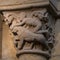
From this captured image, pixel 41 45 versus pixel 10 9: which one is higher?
pixel 10 9

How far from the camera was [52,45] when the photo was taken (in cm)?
214

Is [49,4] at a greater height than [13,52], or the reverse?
[49,4]

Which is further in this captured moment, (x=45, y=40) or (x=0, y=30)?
(x=0, y=30)

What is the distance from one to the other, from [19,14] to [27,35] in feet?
0.49

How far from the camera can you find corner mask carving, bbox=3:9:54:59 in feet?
6.80

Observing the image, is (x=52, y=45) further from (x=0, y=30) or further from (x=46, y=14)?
(x=0, y=30)

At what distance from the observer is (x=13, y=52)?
2.18 meters

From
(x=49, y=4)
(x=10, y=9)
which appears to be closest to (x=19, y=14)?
(x=10, y=9)

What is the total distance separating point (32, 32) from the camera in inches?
81.8

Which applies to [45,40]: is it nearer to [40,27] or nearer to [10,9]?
[40,27]

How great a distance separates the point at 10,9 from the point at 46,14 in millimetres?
217

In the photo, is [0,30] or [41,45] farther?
[0,30]

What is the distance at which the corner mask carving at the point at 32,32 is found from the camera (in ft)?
6.80

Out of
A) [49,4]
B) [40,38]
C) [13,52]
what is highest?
[49,4]
